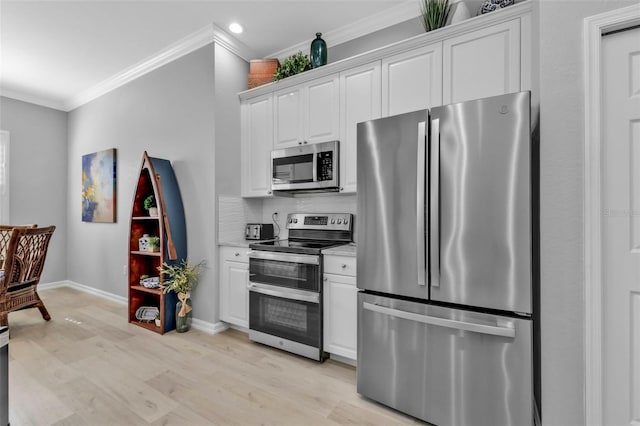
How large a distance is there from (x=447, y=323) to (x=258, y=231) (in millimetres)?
2063

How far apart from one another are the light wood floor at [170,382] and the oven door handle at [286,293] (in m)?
0.49

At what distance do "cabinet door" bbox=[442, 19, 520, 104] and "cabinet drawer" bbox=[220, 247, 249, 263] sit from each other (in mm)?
2067

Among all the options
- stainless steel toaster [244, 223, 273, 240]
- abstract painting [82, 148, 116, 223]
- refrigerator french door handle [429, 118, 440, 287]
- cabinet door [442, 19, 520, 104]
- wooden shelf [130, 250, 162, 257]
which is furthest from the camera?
abstract painting [82, 148, 116, 223]

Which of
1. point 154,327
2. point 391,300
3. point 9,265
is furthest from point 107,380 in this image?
point 391,300

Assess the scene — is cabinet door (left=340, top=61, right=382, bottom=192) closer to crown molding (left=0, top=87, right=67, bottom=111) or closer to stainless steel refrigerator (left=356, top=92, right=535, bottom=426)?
stainless steel refrigerator (left=356, top=92, right=535, bottom=426)

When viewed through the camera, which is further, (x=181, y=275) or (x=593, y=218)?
(x=181, y=275)

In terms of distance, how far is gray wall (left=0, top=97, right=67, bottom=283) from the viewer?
170 inches

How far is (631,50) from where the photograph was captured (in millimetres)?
1304

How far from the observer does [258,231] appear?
3.13 metres

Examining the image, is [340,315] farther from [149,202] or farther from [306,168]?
[149,202]

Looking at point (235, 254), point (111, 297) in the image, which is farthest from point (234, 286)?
point (111, 297)

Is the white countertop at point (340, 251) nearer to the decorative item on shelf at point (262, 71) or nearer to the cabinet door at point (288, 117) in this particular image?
the cabinet door at point (288, 117)

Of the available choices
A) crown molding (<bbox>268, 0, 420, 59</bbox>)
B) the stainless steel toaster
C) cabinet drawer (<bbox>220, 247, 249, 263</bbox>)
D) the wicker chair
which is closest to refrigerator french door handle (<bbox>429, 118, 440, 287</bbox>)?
crown molding (<bbox>268, 0, 420, 59</bbox>)

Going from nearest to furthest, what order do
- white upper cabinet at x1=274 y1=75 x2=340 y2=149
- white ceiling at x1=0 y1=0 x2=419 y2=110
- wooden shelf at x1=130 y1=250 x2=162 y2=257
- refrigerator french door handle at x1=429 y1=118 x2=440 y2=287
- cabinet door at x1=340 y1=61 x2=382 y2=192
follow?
refrigerator french door handle at x1=429 y1=118 x2=440 y2=287 < cabinet door at x1=340 y1=61 x2=382 y2=192 < white ceiling at x1=0 y1=0 x2=419 y2=110 < white upper cabinet at x1=274 y1=75 x2=340 y2=149 < wooden shelf at x1=130 y1=250 x2=162 y2=257
